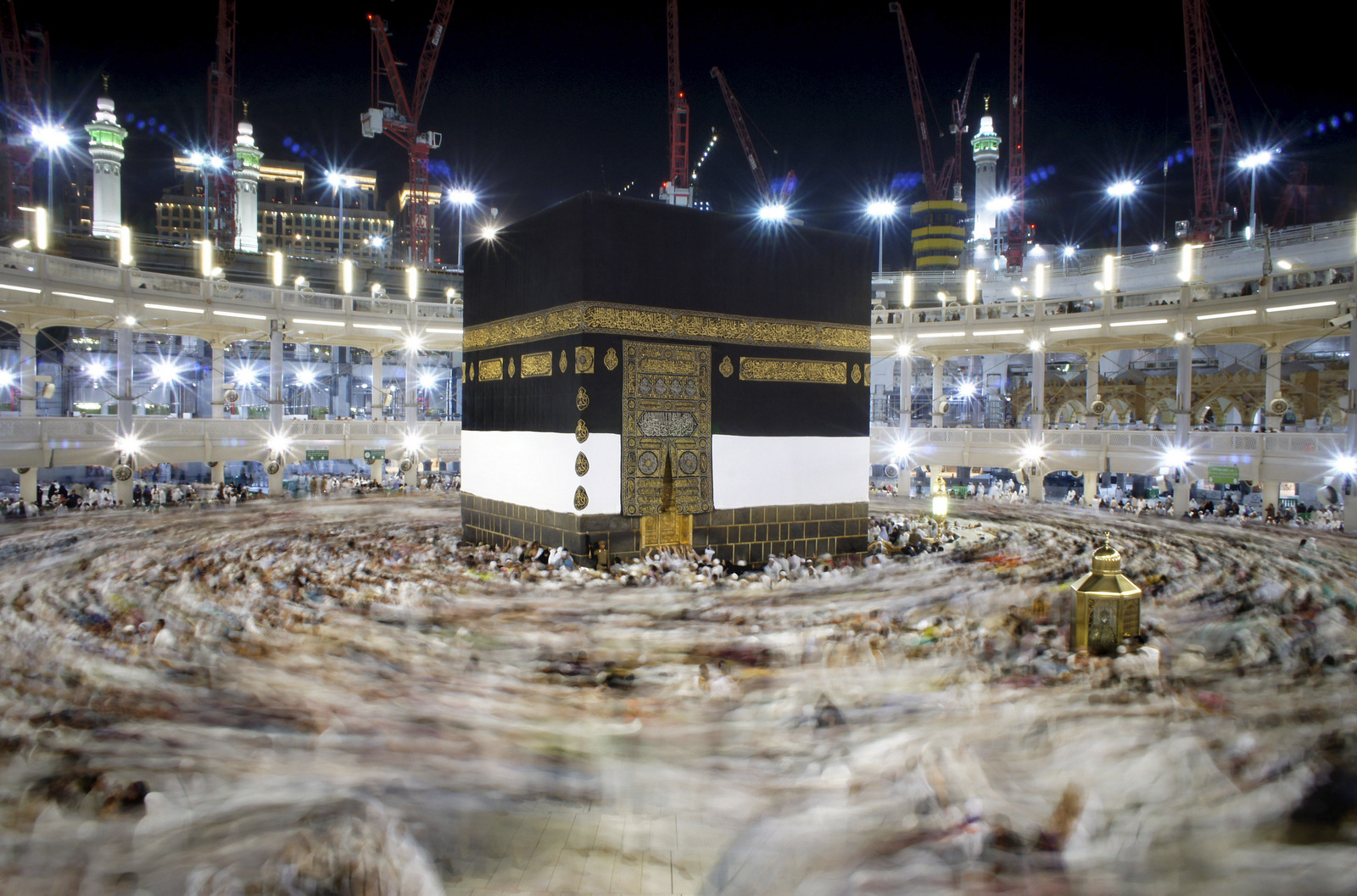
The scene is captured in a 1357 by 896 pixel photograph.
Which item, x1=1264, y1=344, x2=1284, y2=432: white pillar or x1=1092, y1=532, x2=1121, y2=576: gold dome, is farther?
x1=1264, y1=344, x2=1284, y2=432: white pillar

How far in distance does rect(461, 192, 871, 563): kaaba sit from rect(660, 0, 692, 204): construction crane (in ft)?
129

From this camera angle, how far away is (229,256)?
1132 inches

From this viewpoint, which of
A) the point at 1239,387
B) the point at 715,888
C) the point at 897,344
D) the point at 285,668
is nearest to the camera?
the point at 715,888

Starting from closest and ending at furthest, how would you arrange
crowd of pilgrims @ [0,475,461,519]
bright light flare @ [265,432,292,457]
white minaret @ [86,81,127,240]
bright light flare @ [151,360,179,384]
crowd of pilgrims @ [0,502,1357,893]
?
crowd of pilgrims @ [0,502,1357,893]
crowd of pilgrims @ [0,475,461,519]
bright light flare @ [265,432,292,457]
bright light flare @ [151,360,179,384]
white minaret @ [86,81,127,240]

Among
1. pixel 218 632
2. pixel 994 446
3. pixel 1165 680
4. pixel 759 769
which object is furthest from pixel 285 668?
pixel 994 446

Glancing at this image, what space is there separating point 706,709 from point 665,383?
6.43 m

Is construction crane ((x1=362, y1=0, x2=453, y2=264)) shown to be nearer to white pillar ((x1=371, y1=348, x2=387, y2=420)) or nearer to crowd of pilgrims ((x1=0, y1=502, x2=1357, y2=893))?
white pillar ((x1=371, y1=348, x2=387, y2=420))

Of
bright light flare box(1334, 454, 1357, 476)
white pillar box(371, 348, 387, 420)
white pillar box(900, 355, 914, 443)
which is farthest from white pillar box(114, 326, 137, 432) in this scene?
bright light flare box(1334, 454, 1357, 476)

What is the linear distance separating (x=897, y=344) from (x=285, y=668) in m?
19.7

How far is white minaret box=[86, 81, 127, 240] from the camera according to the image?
107ft

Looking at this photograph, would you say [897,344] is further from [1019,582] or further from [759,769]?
[759,769]

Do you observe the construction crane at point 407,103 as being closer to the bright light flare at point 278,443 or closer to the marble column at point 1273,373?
the bright light flare at point 278,443

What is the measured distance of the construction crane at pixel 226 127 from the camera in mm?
39406

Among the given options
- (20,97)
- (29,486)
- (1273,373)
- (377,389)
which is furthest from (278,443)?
(20,97)
